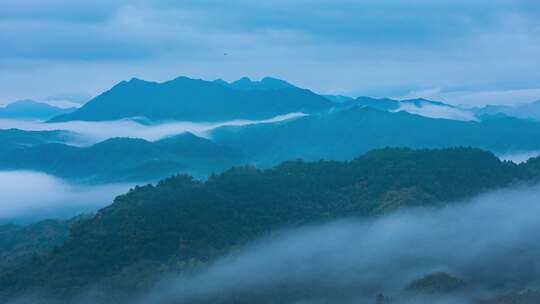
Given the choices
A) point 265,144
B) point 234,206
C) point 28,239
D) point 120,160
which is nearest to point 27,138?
point 120,160

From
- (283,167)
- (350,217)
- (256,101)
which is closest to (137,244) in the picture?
(350,217)

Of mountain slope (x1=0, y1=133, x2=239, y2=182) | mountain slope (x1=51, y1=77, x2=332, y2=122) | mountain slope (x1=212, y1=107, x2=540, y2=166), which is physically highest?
mountain slope (x1=51, y1=77, x2=332, y2=122)

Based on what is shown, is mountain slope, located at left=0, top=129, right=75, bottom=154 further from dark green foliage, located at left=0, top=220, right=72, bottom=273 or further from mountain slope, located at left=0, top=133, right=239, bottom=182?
dark green foliage, located at left=0, top=220, right=72, bottom=273

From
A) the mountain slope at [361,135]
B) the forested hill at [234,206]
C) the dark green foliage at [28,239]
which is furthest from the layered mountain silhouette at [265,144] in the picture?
the forested hill at [234,206]

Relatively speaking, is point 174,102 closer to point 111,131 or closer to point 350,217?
point 111,131

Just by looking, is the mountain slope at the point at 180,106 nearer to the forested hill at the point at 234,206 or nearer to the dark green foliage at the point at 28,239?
the dark green foliage at the point at 28,239

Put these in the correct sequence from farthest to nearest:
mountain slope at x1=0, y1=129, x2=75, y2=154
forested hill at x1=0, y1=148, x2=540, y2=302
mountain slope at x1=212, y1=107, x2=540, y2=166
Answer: mountain slope at x1=212, y1=107, x2=540, y2=166 → mountain slope at x1=0, y1=129, x2=75, y2=154 → forested hill at x1=0, y1=148, x2=540, y2=302

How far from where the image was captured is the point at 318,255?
164ft

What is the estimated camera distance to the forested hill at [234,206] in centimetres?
4559

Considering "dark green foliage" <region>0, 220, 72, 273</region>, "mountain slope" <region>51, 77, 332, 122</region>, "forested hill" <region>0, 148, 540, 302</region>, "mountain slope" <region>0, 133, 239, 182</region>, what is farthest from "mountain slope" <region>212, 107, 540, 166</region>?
"dark green foliage" <region>0, 220, 72, 273</region>

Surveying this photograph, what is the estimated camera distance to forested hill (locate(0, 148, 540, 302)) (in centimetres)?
4559

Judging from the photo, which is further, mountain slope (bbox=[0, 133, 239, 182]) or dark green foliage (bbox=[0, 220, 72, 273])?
mountain slope (bbox=[0, 133, 239, 182])

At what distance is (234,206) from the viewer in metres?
55.1

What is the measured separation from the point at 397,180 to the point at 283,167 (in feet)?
36.7
